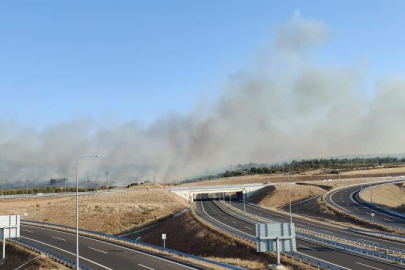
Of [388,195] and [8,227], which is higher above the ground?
[8,227]

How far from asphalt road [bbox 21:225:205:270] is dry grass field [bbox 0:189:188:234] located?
23.1 m

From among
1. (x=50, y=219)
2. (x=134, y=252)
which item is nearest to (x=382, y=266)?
(x=134, y=252)

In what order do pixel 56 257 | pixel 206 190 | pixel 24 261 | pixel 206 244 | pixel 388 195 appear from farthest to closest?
pixel 206 190, pixel 388 195, pixel 206 244, pixel 24 261, pixel 56 257

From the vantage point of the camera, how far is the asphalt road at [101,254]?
37500mm

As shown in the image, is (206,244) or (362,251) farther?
(206,244)

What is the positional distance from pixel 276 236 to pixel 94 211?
241 feet

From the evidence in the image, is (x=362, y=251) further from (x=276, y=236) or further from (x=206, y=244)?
(x=206, y=244)

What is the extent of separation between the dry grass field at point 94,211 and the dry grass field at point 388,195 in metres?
60.7

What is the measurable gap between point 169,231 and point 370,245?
41.2m

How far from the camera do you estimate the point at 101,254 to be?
44.9m

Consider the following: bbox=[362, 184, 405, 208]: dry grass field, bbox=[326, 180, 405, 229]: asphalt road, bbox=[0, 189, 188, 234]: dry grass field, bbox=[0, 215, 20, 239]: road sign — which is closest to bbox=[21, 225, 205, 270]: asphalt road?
bbox=[0, 215, 20, 239]: road sign

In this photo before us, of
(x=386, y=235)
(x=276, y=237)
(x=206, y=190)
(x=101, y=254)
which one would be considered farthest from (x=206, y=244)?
(x=206, y=190)

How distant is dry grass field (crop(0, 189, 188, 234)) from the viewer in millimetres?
88438

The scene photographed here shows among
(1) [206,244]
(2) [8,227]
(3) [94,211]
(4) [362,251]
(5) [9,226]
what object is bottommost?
(1) [206,244]
